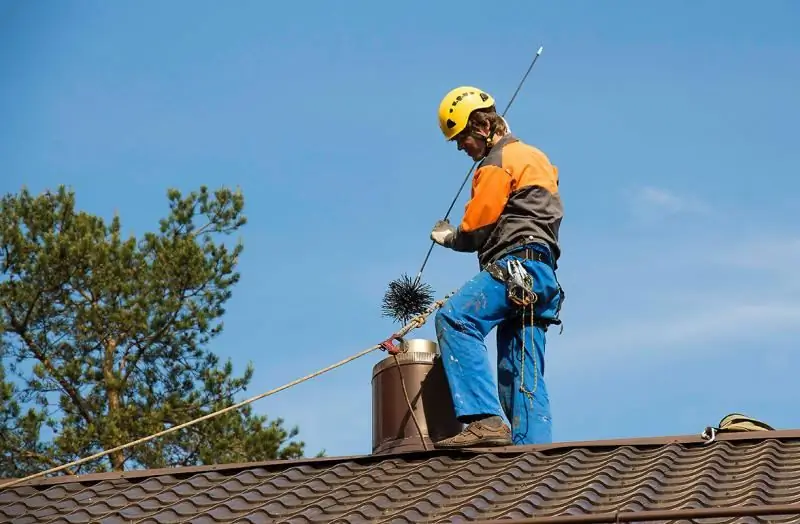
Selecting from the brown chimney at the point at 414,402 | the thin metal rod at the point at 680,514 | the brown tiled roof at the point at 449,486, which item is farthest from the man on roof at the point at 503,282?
the thin metal rod at the point at 680,514

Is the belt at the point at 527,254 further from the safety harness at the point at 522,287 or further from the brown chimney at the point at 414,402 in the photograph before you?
the brown chimney at the point at 414,402

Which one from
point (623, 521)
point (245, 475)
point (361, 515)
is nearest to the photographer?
point (623, 521)

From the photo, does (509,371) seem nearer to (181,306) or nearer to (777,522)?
(777,522)

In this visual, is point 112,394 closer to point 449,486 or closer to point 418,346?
point 418,346

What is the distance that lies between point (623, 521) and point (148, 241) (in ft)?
54.4

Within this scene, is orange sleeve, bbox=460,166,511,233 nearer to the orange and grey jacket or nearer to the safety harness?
the orange and grey jacket

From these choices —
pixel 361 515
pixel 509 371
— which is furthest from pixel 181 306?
pixel 361 515

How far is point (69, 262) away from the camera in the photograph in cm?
2105

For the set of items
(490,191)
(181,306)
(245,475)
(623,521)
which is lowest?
(623,521)

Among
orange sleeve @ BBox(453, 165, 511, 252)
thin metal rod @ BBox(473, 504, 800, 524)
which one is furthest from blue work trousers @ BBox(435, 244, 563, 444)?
thin metal rod @ BBox(473, 504, 800, 524)

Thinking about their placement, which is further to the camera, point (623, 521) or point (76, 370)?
point (76, 370)

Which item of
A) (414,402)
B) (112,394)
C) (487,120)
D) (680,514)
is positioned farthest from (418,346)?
(112,394)

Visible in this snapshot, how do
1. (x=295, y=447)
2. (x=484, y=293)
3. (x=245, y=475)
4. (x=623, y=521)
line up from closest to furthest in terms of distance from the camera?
(x=623, y=521)
(x=245, y=475)
(x=484, y=293)
(x=295, y=447)

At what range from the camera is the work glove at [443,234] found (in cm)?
937
